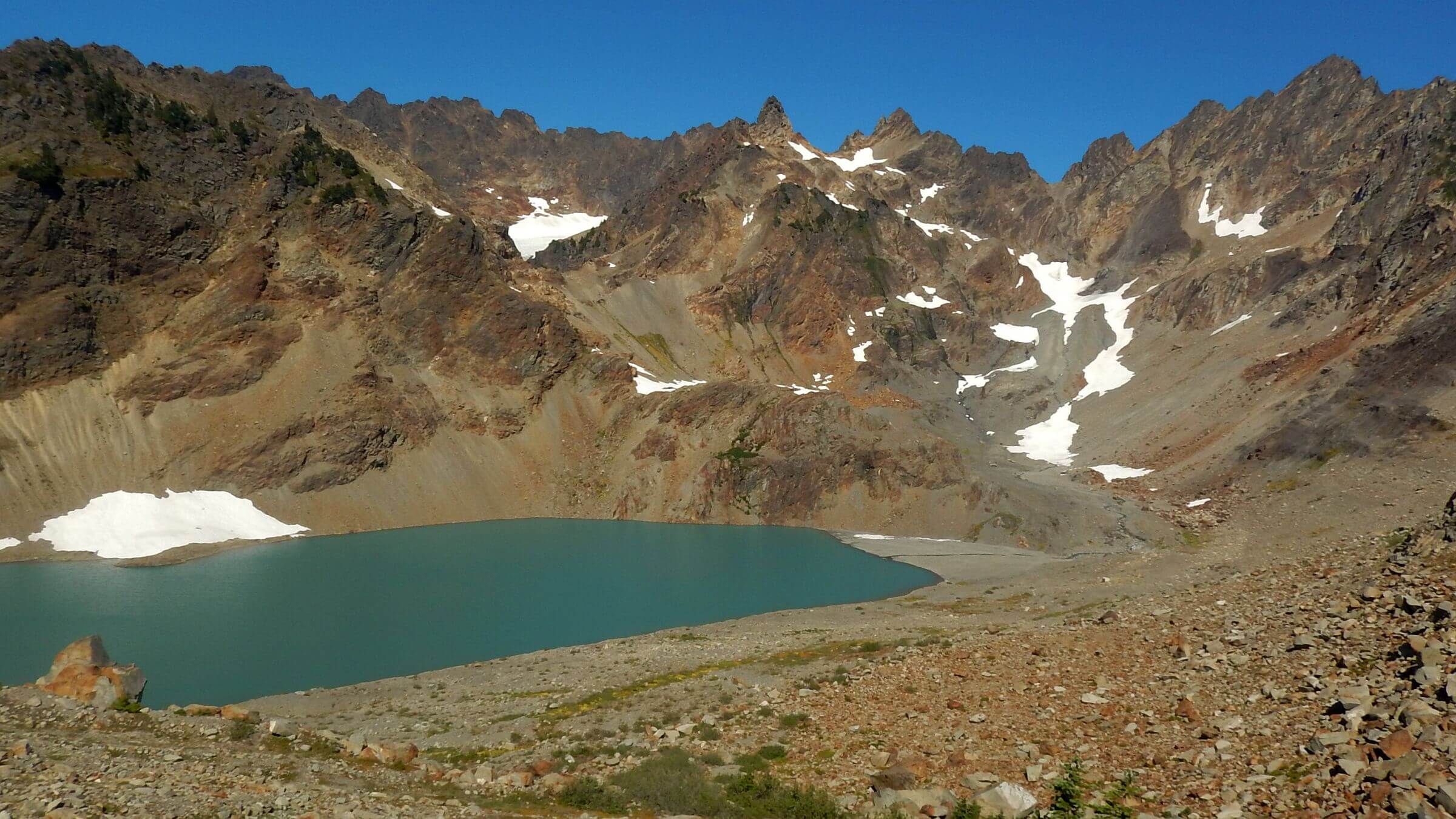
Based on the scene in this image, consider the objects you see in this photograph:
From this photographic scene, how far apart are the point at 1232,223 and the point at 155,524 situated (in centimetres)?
17842

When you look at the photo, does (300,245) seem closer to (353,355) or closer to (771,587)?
(353,355)

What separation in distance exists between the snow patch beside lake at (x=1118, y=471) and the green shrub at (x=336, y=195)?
93.3 m

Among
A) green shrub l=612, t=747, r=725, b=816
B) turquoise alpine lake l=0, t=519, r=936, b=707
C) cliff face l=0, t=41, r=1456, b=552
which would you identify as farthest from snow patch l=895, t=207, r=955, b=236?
green shrub l=612, t=747, r=725, b=816

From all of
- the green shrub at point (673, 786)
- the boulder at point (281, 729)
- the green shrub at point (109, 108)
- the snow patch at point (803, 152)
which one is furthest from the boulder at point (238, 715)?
the snow patch at point (803, 152)

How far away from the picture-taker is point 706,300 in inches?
5098

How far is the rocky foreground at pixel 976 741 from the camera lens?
13.9 m

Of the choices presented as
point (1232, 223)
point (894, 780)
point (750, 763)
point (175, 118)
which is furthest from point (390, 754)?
point (1232, 223)

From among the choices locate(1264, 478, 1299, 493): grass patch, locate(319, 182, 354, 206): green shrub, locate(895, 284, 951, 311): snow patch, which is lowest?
locate(1264, 478, 1299, 493): grass patch

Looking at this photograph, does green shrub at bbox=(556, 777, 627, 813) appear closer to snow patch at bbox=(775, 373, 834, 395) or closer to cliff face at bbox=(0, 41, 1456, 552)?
cliff face at bbox=(0, 41, 1456, 552)

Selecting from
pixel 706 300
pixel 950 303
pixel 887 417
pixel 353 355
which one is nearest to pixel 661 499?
pixel 887 417

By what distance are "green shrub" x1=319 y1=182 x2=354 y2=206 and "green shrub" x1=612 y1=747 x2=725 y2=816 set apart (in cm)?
9468

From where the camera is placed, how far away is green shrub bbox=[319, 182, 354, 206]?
319 feet

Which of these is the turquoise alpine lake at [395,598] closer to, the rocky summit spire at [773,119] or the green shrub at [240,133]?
the green shrub at [240,133]

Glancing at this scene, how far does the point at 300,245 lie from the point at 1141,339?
406ft
